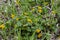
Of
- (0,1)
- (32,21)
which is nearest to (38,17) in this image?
(32,21)

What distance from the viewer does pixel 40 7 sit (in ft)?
9.86

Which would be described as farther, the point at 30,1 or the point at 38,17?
the point at 30,1

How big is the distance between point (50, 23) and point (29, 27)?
0.31 m

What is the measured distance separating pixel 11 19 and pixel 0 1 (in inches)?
23.1

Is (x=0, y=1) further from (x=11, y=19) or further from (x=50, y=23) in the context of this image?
(x=50, y=23)

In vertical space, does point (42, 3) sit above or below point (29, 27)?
above

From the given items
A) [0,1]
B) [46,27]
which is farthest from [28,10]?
[0,1]

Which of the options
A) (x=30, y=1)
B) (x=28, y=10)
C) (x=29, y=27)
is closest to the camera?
(x=29, y=27)

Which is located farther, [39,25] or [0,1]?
[0,1]

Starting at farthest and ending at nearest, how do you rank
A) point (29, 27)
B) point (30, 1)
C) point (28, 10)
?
point (30, 1), point (28, 10), point (29, 27)

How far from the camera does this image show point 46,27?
2.75m

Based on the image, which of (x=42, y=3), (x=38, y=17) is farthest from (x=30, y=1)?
(x=38, y=17)

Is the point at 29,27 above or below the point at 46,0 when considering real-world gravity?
below

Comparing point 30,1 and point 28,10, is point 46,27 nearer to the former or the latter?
point 28,10
